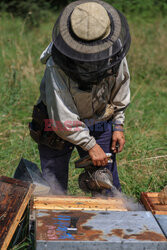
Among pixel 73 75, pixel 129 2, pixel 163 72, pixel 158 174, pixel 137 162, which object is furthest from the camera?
pixel 129 2

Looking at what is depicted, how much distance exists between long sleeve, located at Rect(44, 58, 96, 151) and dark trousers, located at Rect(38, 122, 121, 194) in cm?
45

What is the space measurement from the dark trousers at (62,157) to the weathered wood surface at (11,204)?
713mm

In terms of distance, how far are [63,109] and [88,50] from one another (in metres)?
0.51

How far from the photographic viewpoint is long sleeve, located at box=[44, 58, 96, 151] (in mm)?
Result: 2512

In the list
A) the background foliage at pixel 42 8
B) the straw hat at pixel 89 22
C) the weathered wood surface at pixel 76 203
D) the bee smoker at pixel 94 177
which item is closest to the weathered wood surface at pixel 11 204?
the weathered wood surface at pixel 76 203

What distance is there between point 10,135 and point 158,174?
209 centimetres

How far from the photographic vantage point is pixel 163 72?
258 inches

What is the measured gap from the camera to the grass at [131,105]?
394 centimetres

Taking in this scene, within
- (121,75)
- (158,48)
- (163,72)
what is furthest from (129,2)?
(121,75)

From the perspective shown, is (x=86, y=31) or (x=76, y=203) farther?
(x=76, y=203)

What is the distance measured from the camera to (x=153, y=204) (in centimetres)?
246

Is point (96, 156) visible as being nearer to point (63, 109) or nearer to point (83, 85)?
point (63, 109)

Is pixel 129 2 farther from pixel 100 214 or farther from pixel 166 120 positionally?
pixel 100 214

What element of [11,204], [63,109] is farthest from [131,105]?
[11,204]
